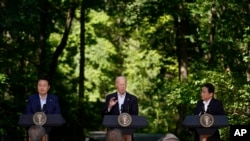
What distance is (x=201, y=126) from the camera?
1027 cm

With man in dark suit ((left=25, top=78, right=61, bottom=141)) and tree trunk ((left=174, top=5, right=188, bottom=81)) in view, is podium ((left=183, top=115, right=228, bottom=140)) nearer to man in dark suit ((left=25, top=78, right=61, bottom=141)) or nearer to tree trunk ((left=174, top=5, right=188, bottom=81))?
man in dark suit ((left=25, top=78, right=61, bottom=141))

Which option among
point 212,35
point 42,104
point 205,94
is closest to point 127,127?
point 205,94

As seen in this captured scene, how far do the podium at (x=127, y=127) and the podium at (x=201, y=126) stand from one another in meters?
0.68

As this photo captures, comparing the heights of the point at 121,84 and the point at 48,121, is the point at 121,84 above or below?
above

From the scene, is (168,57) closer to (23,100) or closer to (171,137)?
(23,100)

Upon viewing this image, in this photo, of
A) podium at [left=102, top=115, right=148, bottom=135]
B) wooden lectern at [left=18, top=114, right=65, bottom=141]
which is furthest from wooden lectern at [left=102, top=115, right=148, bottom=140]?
wooden lectern at [left=18, top=114, right=65, bottom=141]

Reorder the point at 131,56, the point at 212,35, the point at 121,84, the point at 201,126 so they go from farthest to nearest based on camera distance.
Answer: the point at 131,56, the point at 212,35, the point at 121,84, the point at 201,126

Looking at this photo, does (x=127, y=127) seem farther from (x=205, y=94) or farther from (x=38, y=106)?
(x=38, y=106)

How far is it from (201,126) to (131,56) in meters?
31.0

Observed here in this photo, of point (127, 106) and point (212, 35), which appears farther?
point (212, 35)

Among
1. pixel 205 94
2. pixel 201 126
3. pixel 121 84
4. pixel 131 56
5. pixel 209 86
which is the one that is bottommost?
pixel 201 126

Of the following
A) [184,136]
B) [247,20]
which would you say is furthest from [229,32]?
[184,136]

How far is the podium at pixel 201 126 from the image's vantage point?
10.2 metres

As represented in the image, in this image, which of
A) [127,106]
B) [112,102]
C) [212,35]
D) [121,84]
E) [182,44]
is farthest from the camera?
[182,44]
